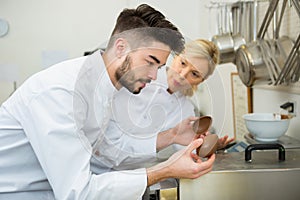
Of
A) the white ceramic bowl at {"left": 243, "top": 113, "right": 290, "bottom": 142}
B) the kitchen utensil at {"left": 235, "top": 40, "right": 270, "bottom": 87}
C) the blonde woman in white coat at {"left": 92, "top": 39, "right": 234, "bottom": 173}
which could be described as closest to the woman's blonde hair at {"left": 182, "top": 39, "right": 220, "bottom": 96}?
the blonde woman in white coat at {"left": 92, "top": 39, "right": 234, "bottom": 173}

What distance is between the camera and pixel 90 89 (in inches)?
29.2

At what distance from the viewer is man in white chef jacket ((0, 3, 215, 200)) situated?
71 centimetres

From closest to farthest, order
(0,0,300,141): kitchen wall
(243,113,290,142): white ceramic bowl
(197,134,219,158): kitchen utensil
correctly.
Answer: (197,134,219,158): kitchen utensil
(243,113,290,142): white ceramic bowl
(0,0,300,141): kitchen wall

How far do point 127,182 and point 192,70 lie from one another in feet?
0.92

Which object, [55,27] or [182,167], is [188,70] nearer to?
[182,167]

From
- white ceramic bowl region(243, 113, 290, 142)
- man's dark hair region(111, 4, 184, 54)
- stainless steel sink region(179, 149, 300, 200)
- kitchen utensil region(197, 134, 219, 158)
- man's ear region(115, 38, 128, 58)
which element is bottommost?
stainless steel sink region(179, 149, 300, 200)

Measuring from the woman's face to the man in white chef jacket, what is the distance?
0.03 meters

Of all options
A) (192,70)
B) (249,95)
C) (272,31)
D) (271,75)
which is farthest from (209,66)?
(249,95)

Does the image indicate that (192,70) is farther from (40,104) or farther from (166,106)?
(40,104)

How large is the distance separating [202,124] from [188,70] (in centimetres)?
14

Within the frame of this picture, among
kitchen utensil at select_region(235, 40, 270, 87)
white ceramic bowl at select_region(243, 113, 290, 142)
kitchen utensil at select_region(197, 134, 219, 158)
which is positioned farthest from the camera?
kitchen utensil at select_region(235, 40, 270, 87)

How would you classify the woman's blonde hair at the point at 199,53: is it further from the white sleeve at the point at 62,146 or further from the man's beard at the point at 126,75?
the white sleeve at the point at 62,146

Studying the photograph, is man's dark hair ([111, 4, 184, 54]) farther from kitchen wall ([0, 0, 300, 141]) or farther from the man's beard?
kitchen wall ([0, 0, 300, 141])

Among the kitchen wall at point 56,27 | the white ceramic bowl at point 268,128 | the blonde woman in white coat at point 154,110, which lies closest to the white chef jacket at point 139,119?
the blonde woman in white coat at point 154,110
